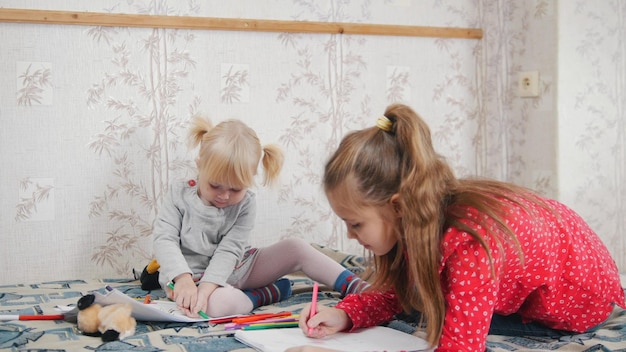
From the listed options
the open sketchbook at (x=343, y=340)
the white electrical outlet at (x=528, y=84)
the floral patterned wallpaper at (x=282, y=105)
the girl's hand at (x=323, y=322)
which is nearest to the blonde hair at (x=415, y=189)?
the open sketchbook at (x=343, y=340)

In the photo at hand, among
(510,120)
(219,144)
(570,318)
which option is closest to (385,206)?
(570,318)

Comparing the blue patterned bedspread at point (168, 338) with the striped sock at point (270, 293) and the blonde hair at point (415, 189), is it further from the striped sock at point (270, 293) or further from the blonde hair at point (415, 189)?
the blonde hair at point (415, 189)

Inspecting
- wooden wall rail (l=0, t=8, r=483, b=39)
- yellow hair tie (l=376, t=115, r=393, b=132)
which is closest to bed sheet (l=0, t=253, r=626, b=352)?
yellow hair tie (l=376, t=115, r=393, b=132)

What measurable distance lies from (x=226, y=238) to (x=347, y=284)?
13.5 inches

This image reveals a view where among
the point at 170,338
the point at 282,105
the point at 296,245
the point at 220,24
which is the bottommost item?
the point at 170,338

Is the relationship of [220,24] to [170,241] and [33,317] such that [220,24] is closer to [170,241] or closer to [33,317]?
[170,241]

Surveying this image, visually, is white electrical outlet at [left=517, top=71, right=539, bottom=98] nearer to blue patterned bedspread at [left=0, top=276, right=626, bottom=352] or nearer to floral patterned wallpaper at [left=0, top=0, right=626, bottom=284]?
floral patterned wallpaper at [left=0, top=0, right=626, bottom=284]

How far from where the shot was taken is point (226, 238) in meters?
1.93

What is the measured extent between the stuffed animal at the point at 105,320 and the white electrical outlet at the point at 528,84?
1.75 m

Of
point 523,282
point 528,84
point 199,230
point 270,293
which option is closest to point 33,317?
point 199,230

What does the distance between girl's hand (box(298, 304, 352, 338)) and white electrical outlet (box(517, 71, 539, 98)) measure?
1.54m

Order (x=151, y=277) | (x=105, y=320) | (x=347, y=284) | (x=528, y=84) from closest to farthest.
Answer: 1. (x=105, y=320)
2. (x=347, y=284)
3. (x=151, y=277)
4. (x=528, y=84)

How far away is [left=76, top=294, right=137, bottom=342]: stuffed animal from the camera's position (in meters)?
1.48

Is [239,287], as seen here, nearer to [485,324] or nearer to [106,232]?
[106,232]
